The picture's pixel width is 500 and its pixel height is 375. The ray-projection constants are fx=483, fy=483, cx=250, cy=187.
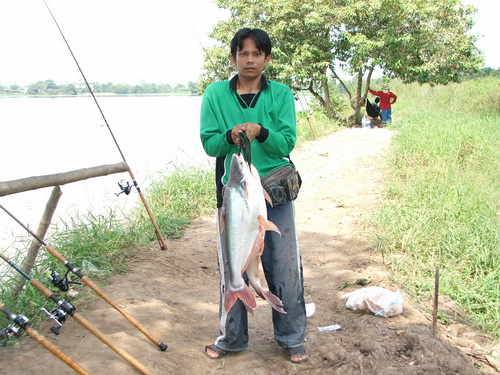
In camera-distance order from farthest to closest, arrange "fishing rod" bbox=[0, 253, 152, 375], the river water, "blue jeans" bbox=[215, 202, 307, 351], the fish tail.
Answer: the river water < "blue jeans" bbox=[215, 202, 307, 351] < the fish tail < "fishing rod" bbox=[0, 253, 152, 375]

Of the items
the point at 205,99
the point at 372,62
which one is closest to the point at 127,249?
the point at 205,99

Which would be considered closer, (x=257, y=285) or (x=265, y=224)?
(x=265, y=224)

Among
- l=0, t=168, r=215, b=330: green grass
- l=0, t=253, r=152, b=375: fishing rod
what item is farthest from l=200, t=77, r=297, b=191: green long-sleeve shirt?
l=0, t=168, r=215, b=330: green grass

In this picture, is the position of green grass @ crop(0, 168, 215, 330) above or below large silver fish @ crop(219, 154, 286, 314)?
below

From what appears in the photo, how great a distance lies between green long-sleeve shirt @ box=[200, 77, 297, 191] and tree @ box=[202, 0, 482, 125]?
1339 centimetres

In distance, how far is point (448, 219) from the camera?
16.4 ft

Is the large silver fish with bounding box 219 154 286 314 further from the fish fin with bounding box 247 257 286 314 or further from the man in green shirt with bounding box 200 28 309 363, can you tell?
the man in green shirt with bounding box 200 28 309 363

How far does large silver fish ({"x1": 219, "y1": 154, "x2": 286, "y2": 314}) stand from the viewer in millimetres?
2411

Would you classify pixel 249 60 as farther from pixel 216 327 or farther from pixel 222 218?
pixel 216 327

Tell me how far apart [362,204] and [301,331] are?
406 cm

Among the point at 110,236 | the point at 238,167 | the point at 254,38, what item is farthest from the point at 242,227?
the point at 110,236

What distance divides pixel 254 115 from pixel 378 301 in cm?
183

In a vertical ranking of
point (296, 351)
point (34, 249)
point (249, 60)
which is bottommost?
point (296, 351)

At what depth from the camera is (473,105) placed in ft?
53.8
